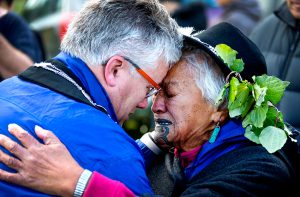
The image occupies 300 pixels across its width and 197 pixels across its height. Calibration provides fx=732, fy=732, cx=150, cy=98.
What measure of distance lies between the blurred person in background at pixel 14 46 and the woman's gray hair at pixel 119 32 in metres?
2.37

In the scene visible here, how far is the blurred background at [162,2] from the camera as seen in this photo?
22.4ft

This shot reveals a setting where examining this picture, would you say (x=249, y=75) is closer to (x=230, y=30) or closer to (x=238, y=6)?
(x=230, y=30)

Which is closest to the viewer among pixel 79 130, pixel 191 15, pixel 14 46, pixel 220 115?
pixel 79 130

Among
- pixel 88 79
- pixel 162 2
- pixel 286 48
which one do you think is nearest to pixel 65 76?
pixel 88 79

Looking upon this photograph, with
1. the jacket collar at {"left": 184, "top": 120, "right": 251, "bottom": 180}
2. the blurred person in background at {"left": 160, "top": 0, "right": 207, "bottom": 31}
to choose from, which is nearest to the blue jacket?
the jacket collar at {"left": 184, "top": 120, "right": 251, "bottom": 180}

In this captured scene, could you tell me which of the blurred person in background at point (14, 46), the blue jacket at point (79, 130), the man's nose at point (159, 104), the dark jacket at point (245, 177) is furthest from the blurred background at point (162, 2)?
the blue jacket at point (79, 130)

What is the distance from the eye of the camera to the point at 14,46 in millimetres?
6059

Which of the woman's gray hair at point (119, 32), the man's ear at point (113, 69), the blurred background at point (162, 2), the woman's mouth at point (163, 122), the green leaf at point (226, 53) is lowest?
the blurred background at point (162, 2)

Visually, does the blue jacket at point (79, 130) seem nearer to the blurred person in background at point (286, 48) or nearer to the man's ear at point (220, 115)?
the man's ear at point (220, 115)

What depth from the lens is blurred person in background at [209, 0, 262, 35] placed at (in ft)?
23.6

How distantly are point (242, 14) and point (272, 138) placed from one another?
3827 millimetres

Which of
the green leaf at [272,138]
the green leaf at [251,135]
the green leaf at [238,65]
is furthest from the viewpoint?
the green leaf at [238,65]

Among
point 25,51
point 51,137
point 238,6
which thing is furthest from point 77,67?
point 238,6

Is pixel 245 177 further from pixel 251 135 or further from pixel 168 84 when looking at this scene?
pixel 168 84
